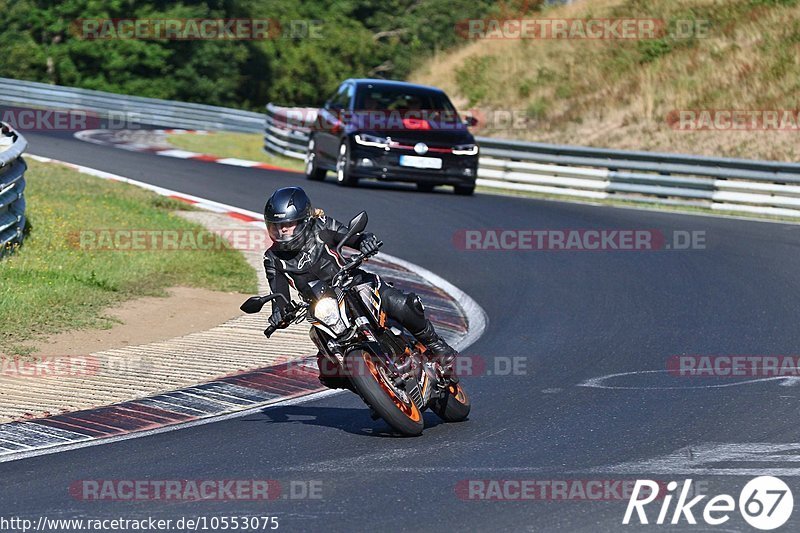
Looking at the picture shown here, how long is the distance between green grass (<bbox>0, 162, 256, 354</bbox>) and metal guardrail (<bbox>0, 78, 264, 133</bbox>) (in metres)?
18.6

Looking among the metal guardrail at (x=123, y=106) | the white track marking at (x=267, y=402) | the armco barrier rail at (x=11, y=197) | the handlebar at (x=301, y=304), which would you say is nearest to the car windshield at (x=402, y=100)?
the white track marking at (x=267, y=402)

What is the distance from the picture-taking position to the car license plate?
21.2 metres

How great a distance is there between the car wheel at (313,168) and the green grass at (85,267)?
14.1 feet

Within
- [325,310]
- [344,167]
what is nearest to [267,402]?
[325,310]

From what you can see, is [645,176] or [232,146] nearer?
[645,176]

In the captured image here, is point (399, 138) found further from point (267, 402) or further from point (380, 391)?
point (380, 391)

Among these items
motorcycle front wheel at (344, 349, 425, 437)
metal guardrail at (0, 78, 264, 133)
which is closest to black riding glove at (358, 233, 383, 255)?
motorcycle front wheel at (344, 349, 425, 437)

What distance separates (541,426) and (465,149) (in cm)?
1377

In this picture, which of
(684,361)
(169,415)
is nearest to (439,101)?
(684,361)

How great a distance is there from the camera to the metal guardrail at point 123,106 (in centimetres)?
3806

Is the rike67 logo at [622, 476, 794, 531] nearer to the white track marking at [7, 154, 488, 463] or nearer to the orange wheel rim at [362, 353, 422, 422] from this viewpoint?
the orange wheel rim at [362, 353, 422, 422]

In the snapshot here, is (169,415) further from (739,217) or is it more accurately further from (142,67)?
(142,67)

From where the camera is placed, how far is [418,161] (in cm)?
2122

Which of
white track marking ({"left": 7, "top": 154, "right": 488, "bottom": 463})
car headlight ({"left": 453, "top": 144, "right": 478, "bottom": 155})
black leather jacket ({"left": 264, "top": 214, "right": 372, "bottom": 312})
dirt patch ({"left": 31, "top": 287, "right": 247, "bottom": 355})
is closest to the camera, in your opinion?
black leather jacket ({"left": 264, "top": 214, "right": 372, "bottom": 312})
